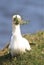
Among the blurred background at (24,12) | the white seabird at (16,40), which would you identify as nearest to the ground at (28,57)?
the white seabird at (16,40)

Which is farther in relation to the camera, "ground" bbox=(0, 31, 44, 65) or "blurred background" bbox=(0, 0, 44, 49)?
"blurred background" bbox=(0, 0, 44, 49)

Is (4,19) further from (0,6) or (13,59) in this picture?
(13,59)

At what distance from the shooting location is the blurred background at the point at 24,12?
2220 cm

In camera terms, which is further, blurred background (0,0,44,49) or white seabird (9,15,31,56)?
blurred background (0,0,44,49)

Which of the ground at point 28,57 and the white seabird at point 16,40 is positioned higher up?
the white seabird at point 16,40

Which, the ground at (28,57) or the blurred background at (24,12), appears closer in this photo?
the ground at (28,57)

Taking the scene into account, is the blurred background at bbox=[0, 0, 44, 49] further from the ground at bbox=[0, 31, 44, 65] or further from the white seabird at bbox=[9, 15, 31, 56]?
the white seabird at bbox=[9, 15, 31, 56]

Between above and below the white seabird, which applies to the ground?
below

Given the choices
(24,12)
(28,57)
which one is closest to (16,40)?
(28,57)

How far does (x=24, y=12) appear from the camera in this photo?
25.5m

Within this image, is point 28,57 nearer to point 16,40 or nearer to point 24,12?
point 16,40

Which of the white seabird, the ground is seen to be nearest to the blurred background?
the ground

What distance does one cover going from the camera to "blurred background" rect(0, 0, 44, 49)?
22203 mm

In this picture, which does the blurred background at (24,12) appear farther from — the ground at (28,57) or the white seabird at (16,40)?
the white seabird at (16,40)
